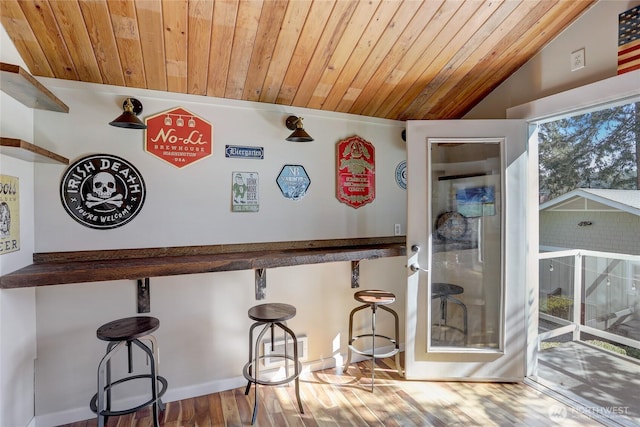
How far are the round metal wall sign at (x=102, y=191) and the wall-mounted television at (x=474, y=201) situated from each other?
248 centimetres

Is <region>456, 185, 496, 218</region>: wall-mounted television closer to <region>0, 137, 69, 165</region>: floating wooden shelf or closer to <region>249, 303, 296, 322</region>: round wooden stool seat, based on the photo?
<region>249, 303, 296, 322</region>: round wooden stool seat

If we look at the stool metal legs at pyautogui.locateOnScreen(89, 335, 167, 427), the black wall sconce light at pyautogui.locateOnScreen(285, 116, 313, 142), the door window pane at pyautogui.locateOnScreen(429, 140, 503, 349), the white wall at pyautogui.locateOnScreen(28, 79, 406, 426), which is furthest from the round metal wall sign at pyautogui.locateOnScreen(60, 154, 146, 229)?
the door window pane at pyautogui.locateOnScreen(429, 140, 503, 349)

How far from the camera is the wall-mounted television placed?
264cm

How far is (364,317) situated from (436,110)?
6.80 feet

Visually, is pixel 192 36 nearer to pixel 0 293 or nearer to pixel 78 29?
pixel 78 29

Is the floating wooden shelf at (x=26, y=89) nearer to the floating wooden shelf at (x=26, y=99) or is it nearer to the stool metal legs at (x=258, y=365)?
the floating wooden shelf at (x=26, y=99)

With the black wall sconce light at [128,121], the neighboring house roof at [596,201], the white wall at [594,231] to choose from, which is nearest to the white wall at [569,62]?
the neighboring house roof at [596,201]

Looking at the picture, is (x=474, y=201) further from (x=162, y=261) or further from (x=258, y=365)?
(x=162, y=261)

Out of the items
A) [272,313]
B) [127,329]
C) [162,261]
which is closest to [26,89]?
[162,261]

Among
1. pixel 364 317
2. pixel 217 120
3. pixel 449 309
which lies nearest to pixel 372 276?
pixel 364 317

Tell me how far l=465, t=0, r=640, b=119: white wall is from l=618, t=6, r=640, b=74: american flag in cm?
3

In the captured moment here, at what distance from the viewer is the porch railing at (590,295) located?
2666 millimetres

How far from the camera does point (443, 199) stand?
2.66m

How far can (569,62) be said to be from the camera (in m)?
2.28
